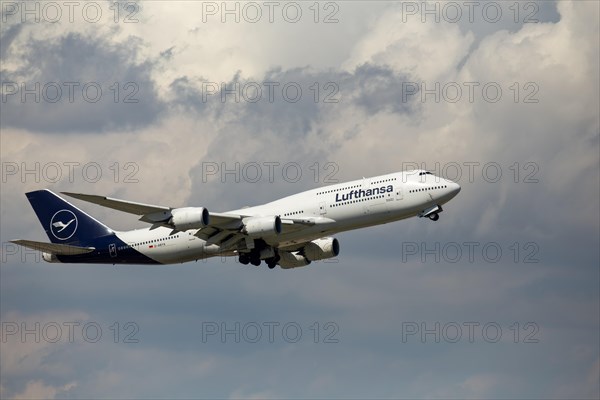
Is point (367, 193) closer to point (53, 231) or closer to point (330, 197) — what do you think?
point (330, 197)

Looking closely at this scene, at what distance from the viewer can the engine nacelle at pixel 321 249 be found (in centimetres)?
11256

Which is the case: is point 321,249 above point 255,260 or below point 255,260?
above

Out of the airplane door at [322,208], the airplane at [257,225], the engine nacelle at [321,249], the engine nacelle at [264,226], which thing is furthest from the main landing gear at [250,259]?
the airplane door at [322,208]

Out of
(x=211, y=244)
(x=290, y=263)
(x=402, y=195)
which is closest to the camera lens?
(x=402, y=195)

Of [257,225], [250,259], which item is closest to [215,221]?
[257,225]

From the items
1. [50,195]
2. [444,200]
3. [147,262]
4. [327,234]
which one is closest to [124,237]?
[147,262]

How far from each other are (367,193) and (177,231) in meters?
15.0

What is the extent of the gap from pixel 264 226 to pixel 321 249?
13585 millimetres

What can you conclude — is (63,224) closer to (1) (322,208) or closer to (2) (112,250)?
(2) (112,250)

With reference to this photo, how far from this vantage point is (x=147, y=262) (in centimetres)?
10888

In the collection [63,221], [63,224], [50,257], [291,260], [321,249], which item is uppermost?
[63,221]

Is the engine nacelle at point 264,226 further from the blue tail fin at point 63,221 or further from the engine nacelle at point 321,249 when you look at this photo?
the blue tail fin at point 63,221

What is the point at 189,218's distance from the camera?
98.2 metres

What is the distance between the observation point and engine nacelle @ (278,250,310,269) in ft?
369
